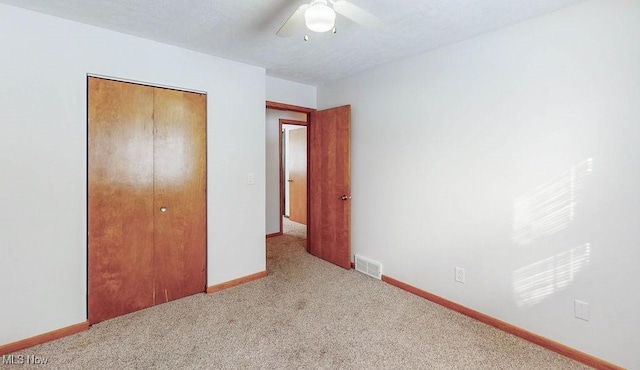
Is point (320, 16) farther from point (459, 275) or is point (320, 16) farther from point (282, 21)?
point (459, 275)

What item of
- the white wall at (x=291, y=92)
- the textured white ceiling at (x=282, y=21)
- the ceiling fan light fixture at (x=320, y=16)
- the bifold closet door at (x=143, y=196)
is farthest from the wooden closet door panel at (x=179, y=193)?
the ceiling fan light fixture at (x=320, y=16)

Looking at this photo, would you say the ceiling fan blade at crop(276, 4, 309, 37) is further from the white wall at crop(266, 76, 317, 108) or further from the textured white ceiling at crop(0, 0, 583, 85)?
the white wall at crop(266, 76, 317, 108)

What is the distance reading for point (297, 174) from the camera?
245 inches

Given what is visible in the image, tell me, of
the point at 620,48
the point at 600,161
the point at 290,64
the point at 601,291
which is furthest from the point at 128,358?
the point at 620,48

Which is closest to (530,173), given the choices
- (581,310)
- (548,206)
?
(548,206)

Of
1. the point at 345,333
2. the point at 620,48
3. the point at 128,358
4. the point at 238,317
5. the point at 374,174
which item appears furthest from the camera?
the point at 374,174

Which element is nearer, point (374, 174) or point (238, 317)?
point (238, 317)

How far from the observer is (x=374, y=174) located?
3.27 meters

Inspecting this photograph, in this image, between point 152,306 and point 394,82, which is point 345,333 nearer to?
point 152,306

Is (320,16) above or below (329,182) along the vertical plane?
above

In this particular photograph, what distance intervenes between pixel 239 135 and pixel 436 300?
258 centimetres

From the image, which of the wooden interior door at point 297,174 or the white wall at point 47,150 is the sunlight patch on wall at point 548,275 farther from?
the wooden interior door at point 297,174

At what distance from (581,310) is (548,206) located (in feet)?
2.31

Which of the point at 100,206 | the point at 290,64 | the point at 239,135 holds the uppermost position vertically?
the point at 290,64
